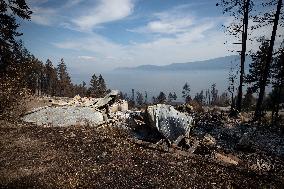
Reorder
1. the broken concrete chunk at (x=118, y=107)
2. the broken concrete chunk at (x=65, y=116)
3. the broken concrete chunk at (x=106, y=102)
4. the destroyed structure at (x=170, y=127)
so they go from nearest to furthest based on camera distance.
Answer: the destroyed structure at (x=170, y=127)
the broken concrete chunk at (x=65, y=116)
the broken concrete chunk at (x=106, y=102)
the broken concrete chunk at (x=118, y=107)

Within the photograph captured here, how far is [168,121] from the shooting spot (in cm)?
1380

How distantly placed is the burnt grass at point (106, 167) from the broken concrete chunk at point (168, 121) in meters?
1.91

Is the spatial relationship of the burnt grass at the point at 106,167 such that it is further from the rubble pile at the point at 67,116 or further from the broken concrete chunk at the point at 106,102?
the broken concrete chunk at the point at 106,102

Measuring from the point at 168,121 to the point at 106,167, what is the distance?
17.1 ft

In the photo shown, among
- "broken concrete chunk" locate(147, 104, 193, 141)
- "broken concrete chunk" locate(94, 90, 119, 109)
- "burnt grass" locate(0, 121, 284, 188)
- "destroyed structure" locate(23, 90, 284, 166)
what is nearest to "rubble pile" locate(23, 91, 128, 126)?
"destroyed structure" locate(23, 90, 284, 166)

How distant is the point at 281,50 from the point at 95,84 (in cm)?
6946

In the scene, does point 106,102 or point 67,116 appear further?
point 106,102

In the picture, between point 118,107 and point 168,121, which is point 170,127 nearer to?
point 168,121

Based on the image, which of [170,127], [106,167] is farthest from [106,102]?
[106,167]

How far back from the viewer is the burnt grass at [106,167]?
8211 millimetres

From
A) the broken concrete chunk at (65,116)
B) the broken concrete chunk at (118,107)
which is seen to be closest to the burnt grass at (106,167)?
the broken concrete chunk at (65,116)

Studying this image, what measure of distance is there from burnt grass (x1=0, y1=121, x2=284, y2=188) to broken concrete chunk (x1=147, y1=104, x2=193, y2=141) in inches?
75.4

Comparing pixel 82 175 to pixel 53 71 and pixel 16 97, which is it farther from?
pixel 53 71

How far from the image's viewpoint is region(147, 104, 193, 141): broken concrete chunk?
44.4 ft
